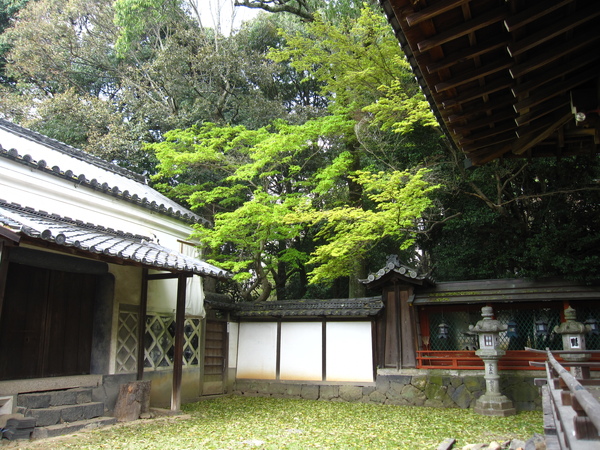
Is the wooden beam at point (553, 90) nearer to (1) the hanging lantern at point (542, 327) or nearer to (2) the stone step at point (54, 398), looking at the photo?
(1) the hanging lantern at point (542, 327)

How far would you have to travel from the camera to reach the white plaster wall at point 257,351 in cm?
1441

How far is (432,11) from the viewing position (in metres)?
3.77

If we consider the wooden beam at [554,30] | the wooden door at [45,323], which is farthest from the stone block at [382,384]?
the wooden beam at [554,30]

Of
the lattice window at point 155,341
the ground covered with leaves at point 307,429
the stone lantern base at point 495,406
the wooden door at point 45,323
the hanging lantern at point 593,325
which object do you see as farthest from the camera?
the hanging lantern at point 593,325

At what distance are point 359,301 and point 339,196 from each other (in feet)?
14.7

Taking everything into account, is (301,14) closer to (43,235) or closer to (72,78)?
(72,78)

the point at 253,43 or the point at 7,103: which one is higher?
the point at 253,43

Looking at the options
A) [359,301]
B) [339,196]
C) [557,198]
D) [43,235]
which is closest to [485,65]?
[43,235]

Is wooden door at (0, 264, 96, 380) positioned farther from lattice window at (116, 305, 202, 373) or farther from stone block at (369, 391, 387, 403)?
stone block at (369, 391, 387, 403)

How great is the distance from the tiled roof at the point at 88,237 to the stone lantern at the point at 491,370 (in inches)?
246

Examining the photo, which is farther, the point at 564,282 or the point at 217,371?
the point at 217,371

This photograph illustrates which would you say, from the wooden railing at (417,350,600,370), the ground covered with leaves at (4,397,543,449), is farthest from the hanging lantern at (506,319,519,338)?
the ground covered with leaves at (4,397,543,449)

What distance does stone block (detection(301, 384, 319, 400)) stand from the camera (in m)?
13.4

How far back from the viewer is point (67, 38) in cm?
2050
